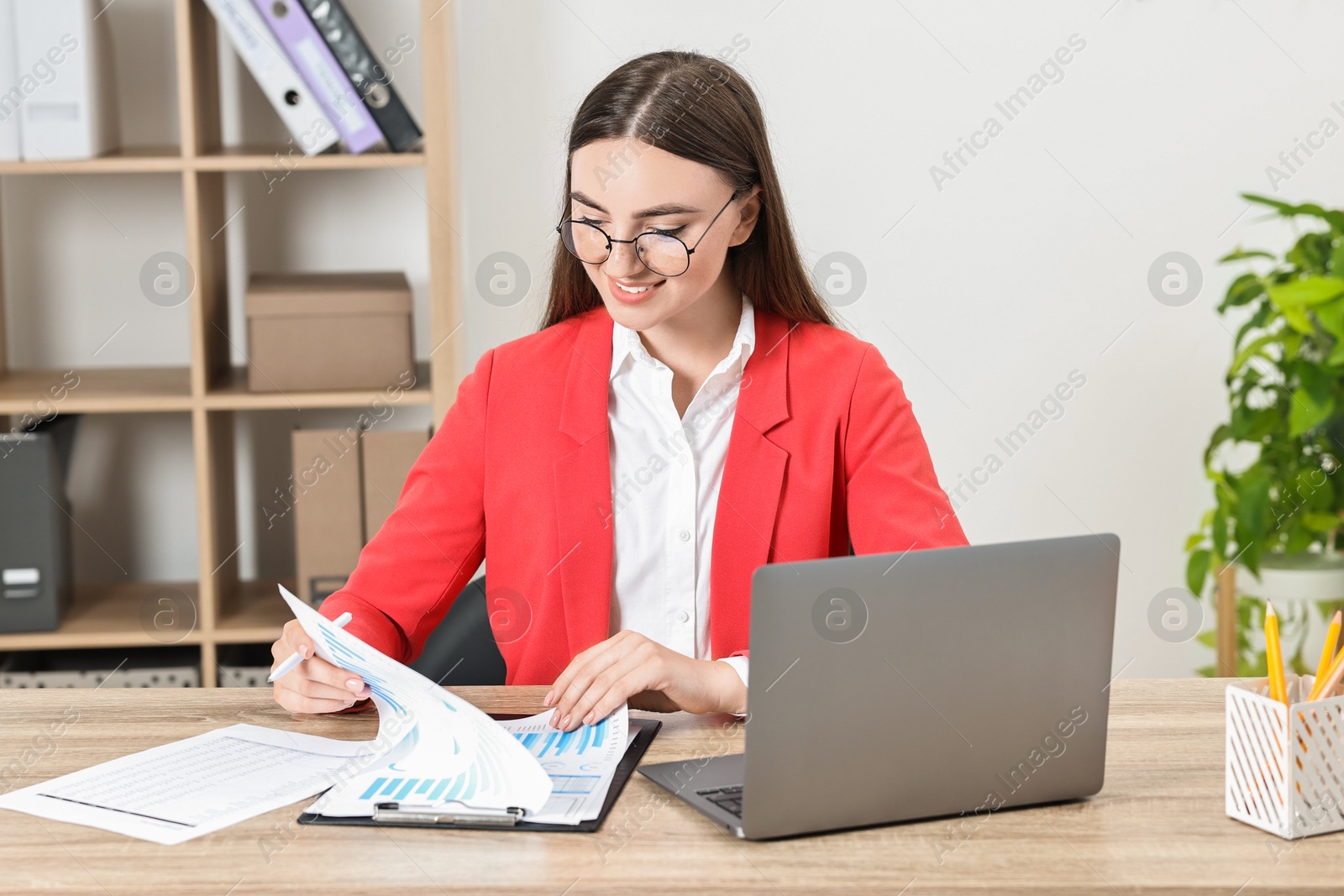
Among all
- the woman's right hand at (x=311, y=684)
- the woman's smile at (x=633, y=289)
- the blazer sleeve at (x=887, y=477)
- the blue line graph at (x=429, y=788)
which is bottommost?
the blue line graph at (x=429, y=788)

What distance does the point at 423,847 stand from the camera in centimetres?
91

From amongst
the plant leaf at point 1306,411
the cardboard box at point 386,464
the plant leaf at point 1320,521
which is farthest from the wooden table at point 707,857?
the plant leaf at point 1320,521

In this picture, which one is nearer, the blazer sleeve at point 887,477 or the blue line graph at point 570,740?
the blue line graph at point 570,740

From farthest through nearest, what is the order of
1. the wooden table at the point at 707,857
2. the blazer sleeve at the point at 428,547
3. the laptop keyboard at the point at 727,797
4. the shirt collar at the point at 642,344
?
the shirt collar at the point at 642,344, the blazer sleeve at the point at 428,547, the laptop keyboard at the point at 727,797, the wooden table at the point at 707,857

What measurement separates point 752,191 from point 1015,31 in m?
1.41

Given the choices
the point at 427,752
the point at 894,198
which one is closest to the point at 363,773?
the point at 427,752

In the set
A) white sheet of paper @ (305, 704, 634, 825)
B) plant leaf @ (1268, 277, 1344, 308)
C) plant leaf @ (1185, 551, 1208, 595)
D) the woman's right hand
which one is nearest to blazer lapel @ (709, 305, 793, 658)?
white sheet of paper @ (305, 704, 634, 825)

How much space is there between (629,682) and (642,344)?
0.54 m

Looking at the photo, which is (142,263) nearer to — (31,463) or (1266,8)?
(31,463)

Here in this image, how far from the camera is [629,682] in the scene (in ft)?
A: 3.76

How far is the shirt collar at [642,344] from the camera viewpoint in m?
1.53

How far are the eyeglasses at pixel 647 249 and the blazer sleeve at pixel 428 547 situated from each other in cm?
31

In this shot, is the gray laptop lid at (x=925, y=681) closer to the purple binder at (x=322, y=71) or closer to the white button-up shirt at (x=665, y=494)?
the white button-up shirt at (x=665, y=494)

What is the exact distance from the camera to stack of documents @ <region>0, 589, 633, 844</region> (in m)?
0.96
